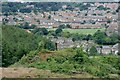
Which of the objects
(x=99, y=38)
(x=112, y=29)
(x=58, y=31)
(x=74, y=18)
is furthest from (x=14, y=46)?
(x=74, y=18)

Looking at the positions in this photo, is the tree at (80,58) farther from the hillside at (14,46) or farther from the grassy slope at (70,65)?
the hillside at (14,46)

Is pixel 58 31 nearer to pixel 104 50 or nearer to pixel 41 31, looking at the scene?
pixel 41 31

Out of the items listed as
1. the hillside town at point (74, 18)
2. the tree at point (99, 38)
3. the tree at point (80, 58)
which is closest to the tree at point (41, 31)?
the hillside town at point (74, 18)

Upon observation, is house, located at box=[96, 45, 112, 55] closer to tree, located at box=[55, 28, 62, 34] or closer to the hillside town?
the hillside town

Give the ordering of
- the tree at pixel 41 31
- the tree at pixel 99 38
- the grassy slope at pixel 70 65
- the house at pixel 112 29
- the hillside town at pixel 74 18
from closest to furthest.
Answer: the grassy slope at pixel 70 65, the tree at pixel 99 38, the house at pixel 112 29, the tree at pixel 41 31, the hillside town at pixel 74 18

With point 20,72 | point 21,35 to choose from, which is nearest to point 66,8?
point 21,35

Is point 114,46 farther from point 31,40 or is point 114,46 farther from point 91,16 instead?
point 91,16

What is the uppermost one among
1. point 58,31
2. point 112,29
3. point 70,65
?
point 70,65

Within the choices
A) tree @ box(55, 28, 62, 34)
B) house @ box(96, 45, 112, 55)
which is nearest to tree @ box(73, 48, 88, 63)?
house @ box(96, 45, 112, 55)

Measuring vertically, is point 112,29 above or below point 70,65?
below

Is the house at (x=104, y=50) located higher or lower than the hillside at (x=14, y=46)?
lower

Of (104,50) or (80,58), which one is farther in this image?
(104,50)
